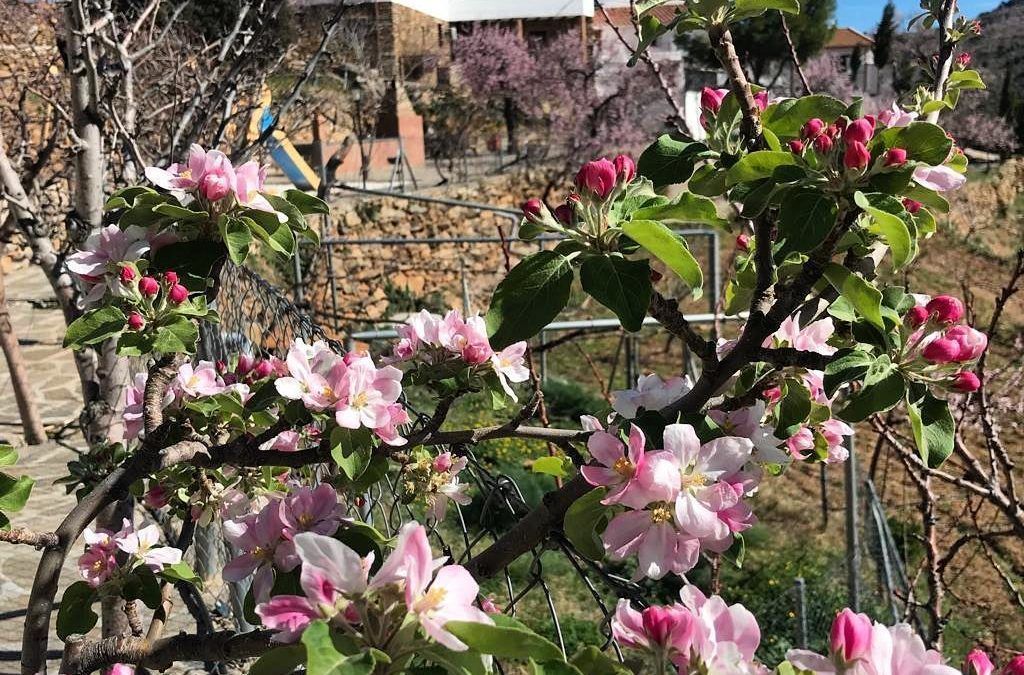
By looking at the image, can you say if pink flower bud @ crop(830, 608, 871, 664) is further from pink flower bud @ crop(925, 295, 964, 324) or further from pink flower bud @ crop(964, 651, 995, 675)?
pink flower bud @ crop(925, 295, 964, 324)

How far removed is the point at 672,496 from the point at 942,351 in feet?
0.90

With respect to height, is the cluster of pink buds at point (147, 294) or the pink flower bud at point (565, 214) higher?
the pink flower bud at point (565, 214)

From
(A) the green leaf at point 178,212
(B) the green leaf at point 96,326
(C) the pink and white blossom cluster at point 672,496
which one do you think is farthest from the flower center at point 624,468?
(B) the green leaf at point 96,326

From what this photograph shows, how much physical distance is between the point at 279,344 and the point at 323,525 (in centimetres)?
220

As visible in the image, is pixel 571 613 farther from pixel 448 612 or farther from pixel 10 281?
pixel 10 281

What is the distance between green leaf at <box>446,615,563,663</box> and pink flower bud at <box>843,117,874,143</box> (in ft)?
1.57

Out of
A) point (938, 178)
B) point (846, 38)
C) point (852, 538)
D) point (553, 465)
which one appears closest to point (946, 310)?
point (938, 178)

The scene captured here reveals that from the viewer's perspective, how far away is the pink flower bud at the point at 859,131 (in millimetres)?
740

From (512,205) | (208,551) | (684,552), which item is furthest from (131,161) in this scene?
(512,205)

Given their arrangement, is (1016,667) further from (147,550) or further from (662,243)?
(147,550)

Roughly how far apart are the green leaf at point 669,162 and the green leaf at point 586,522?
1.12 ft

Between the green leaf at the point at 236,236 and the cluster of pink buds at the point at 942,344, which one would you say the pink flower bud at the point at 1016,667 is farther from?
the green leaf at the point at 236,236

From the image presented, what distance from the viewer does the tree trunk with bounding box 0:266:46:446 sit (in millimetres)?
4629

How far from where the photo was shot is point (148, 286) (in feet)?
3.46
